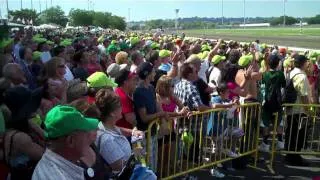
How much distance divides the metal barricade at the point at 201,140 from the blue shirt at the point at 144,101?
16cm

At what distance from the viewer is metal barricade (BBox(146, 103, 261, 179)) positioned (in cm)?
625

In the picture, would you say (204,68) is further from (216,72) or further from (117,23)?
(117,23)

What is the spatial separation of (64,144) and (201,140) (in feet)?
14.2

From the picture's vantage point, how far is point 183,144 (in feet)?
Answer: 22.1

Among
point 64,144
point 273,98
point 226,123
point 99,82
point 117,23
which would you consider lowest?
point 226,123

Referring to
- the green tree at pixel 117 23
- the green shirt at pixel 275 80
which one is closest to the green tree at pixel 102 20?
the green tree at pixel 117 23

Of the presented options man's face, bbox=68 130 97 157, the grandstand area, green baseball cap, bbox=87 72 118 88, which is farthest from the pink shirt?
the grandstand area

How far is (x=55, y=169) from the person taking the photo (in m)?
2.84

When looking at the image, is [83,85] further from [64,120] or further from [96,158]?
[64,120]

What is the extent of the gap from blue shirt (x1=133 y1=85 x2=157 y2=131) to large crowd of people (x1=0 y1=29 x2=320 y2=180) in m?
0.01

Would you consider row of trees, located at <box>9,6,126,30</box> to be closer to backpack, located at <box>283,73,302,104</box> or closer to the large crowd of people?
the large crowd of people

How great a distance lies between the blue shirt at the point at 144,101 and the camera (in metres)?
5.72

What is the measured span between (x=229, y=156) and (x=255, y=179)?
60 cm

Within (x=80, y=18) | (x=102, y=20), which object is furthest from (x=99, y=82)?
(x=80, y=18)
